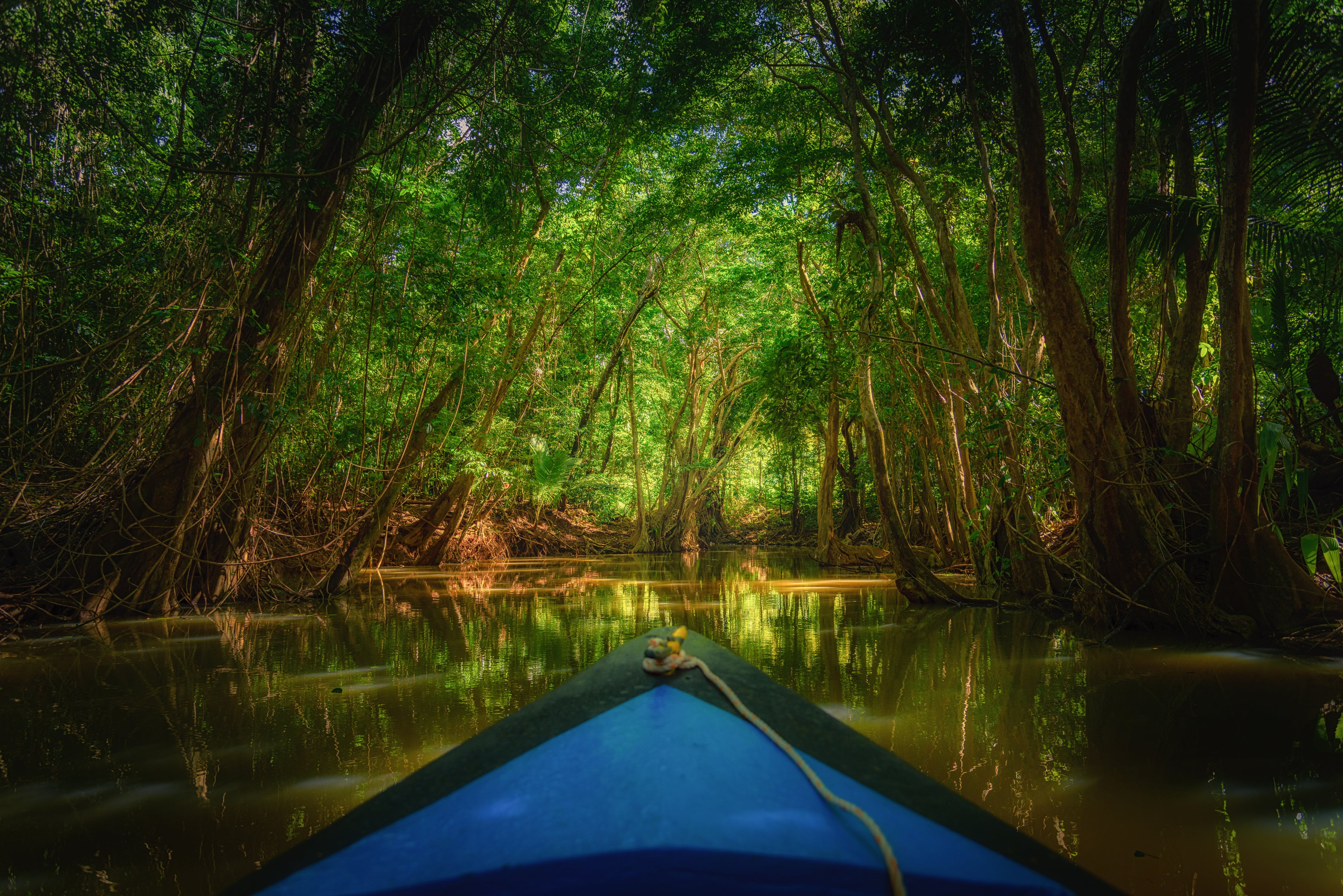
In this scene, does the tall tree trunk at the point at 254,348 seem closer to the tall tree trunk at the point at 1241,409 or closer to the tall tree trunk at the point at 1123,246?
the tall tree trunk at the point at 1123,246

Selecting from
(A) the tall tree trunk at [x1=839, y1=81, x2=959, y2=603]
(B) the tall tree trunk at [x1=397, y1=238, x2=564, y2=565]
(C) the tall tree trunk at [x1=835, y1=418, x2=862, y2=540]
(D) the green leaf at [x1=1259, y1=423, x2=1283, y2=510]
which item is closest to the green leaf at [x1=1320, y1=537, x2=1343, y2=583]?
(D) the green leaf at [x1=1259, y1=423, x2=1283, y2=510]

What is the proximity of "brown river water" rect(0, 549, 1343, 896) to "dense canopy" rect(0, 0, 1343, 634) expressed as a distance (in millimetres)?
883

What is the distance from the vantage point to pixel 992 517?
5.85 meters

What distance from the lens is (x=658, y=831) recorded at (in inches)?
38.5

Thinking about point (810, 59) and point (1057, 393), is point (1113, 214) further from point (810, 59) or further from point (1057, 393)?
point (810, 59)

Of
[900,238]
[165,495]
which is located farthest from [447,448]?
[900,238]

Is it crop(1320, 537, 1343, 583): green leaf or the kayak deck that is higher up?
crop(1320, 537, 1343, 583): green leaf

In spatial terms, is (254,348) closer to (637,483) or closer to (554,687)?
(554,687)

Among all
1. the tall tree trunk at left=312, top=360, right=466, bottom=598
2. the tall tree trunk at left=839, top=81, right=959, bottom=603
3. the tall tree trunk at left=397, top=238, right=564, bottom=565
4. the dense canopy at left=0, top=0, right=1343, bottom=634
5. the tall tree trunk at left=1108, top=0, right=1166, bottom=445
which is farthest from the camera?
the tall tree trunk at left=397, top=238, right=564, bottom=565

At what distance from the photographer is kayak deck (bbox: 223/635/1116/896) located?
3.14 feet

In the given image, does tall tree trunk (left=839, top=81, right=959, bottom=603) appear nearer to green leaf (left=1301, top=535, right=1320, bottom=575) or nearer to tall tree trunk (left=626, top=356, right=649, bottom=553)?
green leaf (left=1301, top=535, right=1320, bottom=575)

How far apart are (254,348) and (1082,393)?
5425mm

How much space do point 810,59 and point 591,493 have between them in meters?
10.9

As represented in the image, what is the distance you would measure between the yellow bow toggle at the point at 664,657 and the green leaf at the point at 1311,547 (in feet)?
11.1
